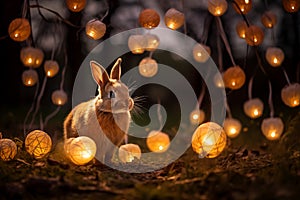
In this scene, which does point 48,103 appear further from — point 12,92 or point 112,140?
point 112,140

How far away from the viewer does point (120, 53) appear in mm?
5422

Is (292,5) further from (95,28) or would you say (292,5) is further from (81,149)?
(81,149)

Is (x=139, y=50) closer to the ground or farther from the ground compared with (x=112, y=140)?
farther from the ground

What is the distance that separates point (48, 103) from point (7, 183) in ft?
16.8

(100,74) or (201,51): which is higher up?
(201,51)

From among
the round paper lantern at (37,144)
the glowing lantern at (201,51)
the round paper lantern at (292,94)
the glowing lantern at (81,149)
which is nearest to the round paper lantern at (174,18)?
the glowing lantern at (201,51)

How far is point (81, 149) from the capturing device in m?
2.17

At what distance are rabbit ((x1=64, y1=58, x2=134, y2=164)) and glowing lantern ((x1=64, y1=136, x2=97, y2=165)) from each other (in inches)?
7.4

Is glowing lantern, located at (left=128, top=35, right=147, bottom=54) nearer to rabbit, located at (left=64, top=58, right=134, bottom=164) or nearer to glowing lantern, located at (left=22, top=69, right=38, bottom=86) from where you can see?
rabbit, located at (left=64, top=58, right=134, bottom=164)

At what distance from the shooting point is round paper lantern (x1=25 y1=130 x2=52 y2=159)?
2311 mm

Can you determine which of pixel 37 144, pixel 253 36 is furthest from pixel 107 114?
pixel 253 36

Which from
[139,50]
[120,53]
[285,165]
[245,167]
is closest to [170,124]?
[120,53]

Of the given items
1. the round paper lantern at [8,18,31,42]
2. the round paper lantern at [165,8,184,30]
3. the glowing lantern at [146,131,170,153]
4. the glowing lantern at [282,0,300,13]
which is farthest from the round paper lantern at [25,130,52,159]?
the glowing lantern at [282,0,300,13]

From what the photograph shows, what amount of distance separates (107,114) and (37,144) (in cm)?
43
